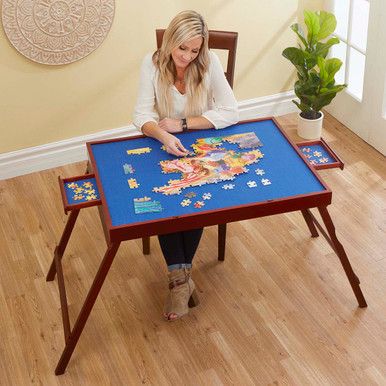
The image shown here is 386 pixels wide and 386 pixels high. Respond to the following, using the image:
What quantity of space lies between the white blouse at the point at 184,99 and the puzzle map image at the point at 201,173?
0.06 metres

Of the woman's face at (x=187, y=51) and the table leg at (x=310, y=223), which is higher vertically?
the woman's face at (x=187, y=51)

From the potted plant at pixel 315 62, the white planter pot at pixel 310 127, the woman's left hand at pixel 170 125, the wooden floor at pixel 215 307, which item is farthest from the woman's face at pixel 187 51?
the white planter pot at pixel 310 127

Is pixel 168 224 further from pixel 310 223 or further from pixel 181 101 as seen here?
pixel 310 223

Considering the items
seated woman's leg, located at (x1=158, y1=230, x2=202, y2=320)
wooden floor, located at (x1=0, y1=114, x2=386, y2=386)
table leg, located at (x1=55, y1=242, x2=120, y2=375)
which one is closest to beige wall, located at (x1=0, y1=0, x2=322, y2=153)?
wooden floor, located at (x1=0, y1=114, x2=386, y2=386)

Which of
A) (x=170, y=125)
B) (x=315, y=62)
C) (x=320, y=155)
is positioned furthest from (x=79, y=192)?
(x=315, y=62)

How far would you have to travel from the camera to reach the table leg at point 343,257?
297 centimetres

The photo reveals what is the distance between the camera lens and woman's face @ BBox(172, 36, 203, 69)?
3112mm

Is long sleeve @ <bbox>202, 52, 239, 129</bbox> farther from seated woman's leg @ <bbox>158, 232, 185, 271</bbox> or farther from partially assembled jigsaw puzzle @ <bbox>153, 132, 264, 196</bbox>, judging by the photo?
seated woman's leg @ <bbox>158, 232, 185, 271</bbox>

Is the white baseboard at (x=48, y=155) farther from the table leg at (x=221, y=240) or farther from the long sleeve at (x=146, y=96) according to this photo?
the table leg at (x=221, y=240)

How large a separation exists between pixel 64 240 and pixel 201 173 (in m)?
0.77

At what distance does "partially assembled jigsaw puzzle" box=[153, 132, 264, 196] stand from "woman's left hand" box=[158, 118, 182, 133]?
120 millimetres

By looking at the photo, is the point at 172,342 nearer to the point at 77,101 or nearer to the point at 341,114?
the point at 77,101

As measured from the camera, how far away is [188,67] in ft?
10.8

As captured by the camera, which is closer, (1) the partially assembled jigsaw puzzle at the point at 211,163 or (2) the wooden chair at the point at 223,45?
(1) the partially assembled jigsaw puzzle at the point at 211,163
